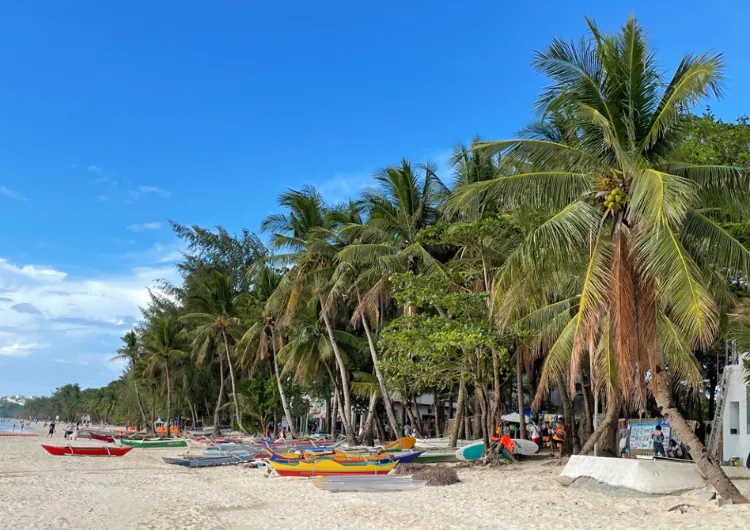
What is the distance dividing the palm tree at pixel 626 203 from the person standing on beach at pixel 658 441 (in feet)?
23.4

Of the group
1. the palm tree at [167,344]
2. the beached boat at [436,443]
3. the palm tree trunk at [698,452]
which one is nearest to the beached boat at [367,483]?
the palm tree trunk at [698,452]

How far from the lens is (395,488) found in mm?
15336

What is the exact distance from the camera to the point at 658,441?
59.8ft

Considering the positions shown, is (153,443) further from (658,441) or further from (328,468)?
(658,441)

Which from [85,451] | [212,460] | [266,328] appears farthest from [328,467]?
[266,328]

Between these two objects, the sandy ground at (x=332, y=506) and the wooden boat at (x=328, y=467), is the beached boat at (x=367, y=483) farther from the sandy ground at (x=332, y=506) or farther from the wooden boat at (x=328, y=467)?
the wooden boat at (x=328, y=467)

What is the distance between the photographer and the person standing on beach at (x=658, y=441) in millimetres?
18094

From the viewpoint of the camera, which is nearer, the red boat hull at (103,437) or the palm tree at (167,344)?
the red boat hull at (103,437)

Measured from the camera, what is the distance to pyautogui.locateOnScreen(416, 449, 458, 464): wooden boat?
2100 cm

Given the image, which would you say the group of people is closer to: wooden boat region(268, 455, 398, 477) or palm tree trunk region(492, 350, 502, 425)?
palm tree trunk region(492, 350, 502, 425)

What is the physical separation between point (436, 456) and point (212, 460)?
8649 millimetres

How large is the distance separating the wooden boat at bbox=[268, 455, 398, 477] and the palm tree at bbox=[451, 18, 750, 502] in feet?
23.5

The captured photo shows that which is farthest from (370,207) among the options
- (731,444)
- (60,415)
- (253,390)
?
(60,415)

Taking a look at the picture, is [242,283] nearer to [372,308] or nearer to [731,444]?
[372,308]
